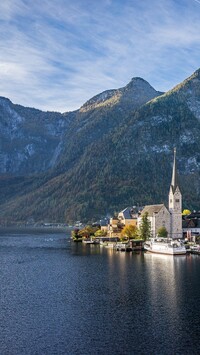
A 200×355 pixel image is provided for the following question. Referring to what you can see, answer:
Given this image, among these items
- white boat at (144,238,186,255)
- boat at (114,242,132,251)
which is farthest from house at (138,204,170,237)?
white boat at (144,238,186,255)

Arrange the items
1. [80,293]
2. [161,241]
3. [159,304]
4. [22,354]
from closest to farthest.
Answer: [22,354] < [159,304] < [80,293] < [161,241]

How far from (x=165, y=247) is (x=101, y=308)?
267 feet

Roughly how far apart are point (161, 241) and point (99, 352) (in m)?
113

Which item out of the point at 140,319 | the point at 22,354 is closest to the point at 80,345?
the point at 22,354

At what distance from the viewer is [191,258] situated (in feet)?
470

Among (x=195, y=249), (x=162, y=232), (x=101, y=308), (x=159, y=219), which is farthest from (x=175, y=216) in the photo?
(x=101, y=308)

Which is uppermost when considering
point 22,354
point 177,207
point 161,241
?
point 177,207

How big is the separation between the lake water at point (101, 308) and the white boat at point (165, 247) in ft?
67.0

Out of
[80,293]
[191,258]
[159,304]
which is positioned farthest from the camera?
[191,258]

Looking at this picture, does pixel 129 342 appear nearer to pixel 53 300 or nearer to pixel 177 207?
pixel 53 300

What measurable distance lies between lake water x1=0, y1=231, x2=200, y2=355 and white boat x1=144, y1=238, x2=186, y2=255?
20413 millimetres

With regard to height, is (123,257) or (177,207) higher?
(177,207)

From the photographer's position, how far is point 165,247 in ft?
518

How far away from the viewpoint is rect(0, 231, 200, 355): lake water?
61.3 m
